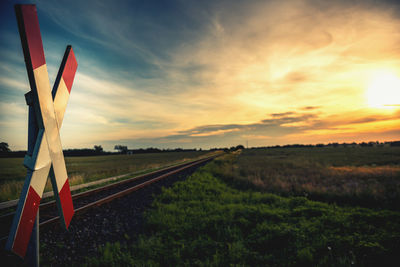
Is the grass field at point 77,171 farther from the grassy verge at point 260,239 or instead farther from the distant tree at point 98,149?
the distant tree at point 98,149

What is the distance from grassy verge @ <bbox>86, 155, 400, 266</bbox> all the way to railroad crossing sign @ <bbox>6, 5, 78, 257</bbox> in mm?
3538

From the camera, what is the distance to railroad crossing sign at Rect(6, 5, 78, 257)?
0.95 meters

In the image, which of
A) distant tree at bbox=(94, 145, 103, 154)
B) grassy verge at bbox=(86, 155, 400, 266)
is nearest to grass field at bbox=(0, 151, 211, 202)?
grassy verge at bbox=(86, 155, 400, 266)

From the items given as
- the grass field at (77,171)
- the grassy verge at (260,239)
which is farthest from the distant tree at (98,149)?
the grassy verge at (260,239)

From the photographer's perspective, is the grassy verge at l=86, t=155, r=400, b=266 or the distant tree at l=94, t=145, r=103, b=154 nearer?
the grassy verge at l=86, t=155, r=400, b=266

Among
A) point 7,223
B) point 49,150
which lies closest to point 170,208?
point 7,223

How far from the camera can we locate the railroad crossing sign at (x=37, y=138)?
95 cm

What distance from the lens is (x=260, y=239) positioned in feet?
15.7

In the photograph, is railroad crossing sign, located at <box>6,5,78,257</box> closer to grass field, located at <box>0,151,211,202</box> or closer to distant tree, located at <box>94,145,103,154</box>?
grass field, located at <box>0,151,211,202</box>

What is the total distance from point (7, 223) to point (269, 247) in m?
7.07

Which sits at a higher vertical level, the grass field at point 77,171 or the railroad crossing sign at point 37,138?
the railroad crossing sign at point 37,138

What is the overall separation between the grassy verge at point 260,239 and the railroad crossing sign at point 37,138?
3538 mm

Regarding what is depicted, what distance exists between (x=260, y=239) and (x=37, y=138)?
16.9 ft

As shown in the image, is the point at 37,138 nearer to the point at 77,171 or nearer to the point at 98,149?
the point at 77,171
